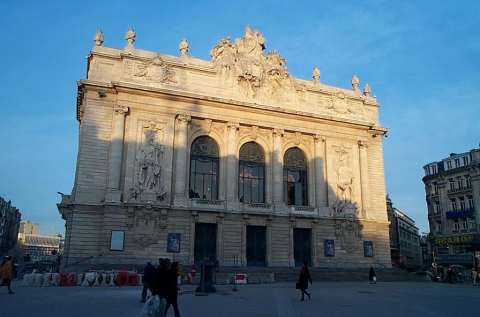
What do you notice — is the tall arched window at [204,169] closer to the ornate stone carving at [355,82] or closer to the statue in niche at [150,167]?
the statue in niche at [150,167]

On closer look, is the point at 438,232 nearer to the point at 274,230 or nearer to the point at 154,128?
the point at 274,230

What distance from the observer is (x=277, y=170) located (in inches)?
1420

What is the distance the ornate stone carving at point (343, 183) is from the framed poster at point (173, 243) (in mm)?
14217

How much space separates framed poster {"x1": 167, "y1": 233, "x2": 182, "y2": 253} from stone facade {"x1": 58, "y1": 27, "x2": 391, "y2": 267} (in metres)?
0.36

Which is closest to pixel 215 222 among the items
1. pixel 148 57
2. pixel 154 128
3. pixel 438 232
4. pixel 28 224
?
pixel 154 128

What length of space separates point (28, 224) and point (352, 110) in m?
162

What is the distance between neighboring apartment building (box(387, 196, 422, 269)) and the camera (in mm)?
84238

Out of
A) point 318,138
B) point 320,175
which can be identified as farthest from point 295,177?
point 318,138

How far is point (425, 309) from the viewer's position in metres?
13.9

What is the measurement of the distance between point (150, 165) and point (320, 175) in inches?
598

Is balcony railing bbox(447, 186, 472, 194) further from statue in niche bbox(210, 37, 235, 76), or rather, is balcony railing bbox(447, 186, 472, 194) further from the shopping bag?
the shopping bag

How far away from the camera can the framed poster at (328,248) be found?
117 ft

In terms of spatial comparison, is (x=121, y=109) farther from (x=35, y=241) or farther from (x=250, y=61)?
(x=35, y=241)

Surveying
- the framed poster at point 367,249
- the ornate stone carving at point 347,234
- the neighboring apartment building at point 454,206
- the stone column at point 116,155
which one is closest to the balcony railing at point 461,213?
the neighboring apartment building at point 454,206
